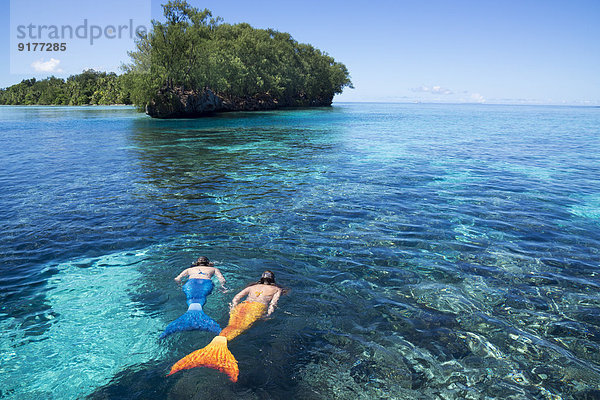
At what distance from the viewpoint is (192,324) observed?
661 centimetres

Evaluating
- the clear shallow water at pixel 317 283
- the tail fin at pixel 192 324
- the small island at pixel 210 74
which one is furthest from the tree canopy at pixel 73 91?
the tail fin at pixel 192 324

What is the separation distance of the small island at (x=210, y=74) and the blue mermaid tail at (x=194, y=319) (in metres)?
62.7

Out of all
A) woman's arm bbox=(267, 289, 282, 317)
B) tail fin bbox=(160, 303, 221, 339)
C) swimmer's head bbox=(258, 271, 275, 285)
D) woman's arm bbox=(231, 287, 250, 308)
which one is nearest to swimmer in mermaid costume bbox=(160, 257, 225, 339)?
tail fin bbox=(160, 303, 221, 339)

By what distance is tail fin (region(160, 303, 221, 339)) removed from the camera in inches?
257

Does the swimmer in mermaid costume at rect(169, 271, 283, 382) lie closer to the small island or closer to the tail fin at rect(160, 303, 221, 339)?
the tail fin at rect(160, 303, 221, 339)

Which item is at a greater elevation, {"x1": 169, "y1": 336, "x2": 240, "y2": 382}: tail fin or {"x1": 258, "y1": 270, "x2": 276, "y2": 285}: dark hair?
{"x1": 258, "y1": 270, "x2": 276, "y2": 285}: dark hair

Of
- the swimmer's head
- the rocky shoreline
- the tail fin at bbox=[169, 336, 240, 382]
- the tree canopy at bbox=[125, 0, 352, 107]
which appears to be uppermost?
the tree canopy at bbox=[125, 0, 352, 107]

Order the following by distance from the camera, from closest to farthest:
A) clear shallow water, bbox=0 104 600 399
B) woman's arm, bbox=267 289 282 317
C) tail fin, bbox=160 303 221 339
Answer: clear shallow water, bbox=0 104 600 399 < tail fin, bbox=160 303 221 339 < woman's arm, bbox=267 289 282 317

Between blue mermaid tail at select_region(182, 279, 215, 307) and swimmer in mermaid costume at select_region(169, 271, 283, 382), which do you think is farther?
blue mermaid tail at select_region(182, 279, 215, 307)

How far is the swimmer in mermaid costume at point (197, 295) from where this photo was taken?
6.57m

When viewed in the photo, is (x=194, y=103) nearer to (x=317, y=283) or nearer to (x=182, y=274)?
Answer: (x=182, y=274)

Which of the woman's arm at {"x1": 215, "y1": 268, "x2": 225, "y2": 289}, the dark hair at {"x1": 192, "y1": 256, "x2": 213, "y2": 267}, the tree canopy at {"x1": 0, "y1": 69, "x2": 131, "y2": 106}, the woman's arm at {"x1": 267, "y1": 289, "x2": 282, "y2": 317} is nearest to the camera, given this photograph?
the woman's arm at {"x1": 267, "y1": 289, "x2": 282, "y2": 317}

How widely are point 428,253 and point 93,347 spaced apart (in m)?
8.54

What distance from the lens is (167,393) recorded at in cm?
512
